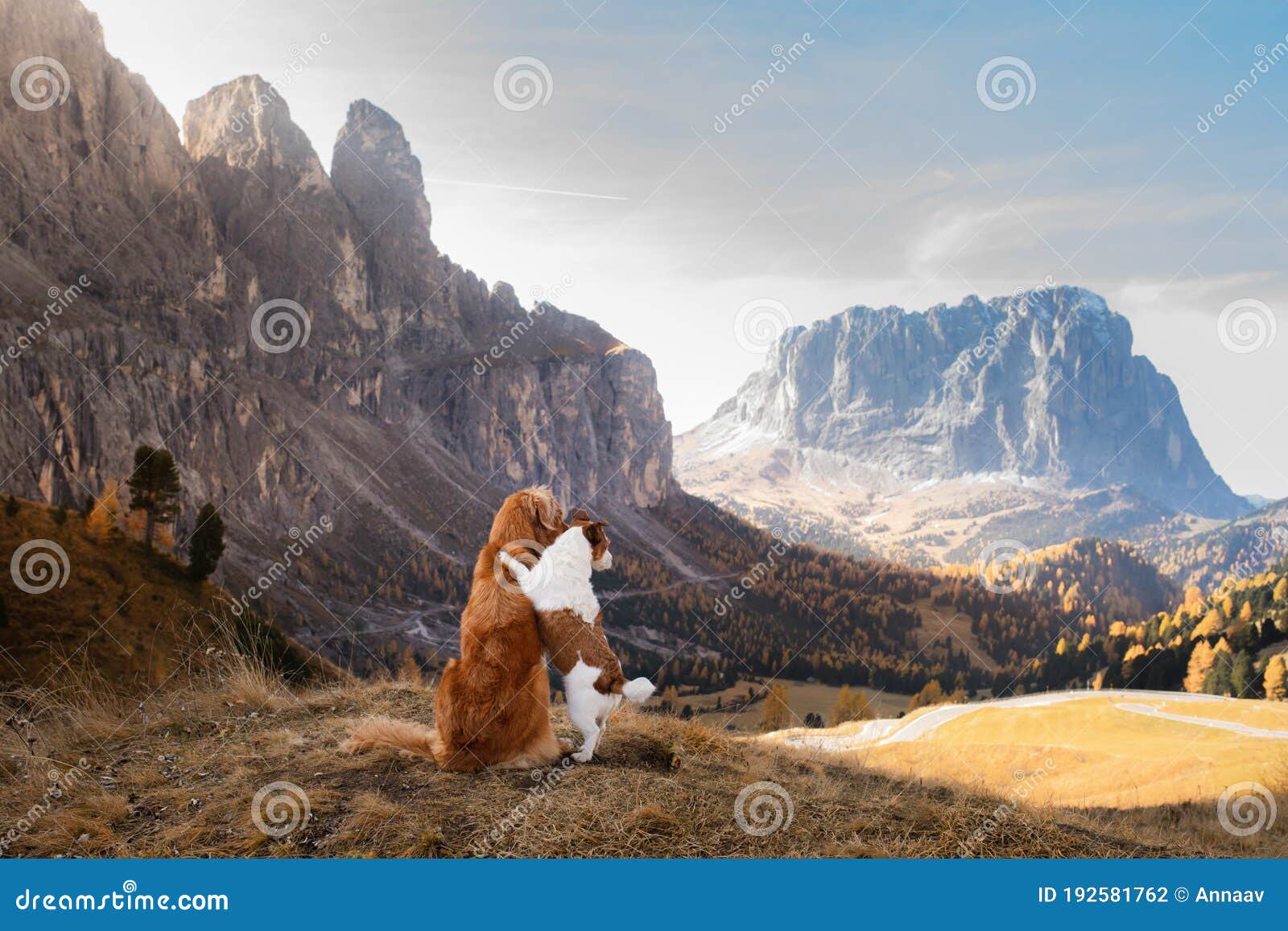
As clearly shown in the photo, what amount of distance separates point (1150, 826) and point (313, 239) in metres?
195

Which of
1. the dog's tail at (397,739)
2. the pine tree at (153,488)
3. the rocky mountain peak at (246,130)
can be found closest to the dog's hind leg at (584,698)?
the dog's tail at (397,739)

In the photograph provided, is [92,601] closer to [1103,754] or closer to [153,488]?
[153,488]

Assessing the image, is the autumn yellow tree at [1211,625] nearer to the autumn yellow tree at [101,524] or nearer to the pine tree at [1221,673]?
the pine tree at [1221,673]

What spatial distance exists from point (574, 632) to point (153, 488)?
40494mm

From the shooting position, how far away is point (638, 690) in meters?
7.20

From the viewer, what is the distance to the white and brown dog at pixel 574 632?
7375mm

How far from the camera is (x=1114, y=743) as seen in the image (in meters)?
14.4

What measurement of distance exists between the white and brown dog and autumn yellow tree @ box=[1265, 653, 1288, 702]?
44.2 m

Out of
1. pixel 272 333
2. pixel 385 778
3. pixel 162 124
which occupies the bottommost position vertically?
pixel 385 778

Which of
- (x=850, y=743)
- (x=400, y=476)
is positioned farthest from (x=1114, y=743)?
(x=400, y=476)

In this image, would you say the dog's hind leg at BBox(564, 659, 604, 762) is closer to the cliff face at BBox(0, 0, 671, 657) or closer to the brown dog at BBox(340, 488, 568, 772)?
the brown dog at BBox(340, 488, 568, 772)

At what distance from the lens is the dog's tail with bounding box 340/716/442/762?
777 cm

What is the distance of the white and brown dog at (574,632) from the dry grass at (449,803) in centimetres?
72

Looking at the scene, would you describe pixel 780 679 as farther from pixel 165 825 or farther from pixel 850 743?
pixel 165 825
